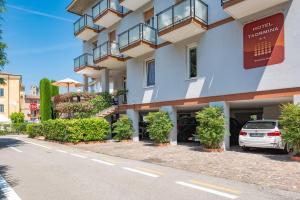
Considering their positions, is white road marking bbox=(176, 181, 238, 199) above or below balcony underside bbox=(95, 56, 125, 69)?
below

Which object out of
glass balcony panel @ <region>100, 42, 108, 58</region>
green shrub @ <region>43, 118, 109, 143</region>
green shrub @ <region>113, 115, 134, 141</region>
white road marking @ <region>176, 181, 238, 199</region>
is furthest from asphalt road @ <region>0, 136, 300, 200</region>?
glass balcony panel @ <region>100, 42, 108, 58</region>

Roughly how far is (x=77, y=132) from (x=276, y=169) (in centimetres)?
1360

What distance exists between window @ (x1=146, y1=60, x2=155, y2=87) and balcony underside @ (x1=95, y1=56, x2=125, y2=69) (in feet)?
9.31

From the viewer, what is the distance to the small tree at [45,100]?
33031mm

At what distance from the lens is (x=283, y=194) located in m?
6.47

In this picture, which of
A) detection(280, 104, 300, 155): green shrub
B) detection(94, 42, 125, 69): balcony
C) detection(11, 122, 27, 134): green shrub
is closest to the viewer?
detection(280, 104, 300, 155): green shrub

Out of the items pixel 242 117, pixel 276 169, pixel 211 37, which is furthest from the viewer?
pixel 242 117

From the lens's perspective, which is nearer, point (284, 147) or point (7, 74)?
point (284, 147)

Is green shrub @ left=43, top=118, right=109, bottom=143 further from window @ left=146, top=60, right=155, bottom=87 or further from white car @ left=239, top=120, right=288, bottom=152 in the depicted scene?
white car @ left=239, top=120, right=288, bottom=152

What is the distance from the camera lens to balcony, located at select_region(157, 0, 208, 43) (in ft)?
48.4

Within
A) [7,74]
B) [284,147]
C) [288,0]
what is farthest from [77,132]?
[7,74]

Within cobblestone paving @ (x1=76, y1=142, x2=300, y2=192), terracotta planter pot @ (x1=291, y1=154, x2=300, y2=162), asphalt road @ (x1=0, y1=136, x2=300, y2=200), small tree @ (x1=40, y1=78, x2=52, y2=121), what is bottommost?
asphalt road @ (x1=0, y1=136, x2=300, y2=200)

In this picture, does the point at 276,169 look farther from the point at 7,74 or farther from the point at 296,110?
the point at 7,74

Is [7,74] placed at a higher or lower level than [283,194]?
higher
